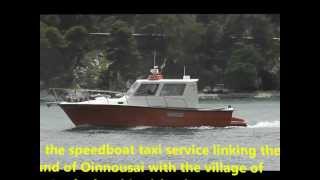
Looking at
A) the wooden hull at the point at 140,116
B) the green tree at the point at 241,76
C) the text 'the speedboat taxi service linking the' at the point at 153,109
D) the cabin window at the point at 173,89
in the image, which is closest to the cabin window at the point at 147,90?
the text 'the speedboat taxi service linking the' at the point at 153,109

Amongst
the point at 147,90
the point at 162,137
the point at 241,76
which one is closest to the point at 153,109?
the point at 147,90

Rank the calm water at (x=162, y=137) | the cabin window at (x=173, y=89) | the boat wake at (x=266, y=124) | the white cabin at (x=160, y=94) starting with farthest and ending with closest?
the boat wake at (x=266, y=124) < the cabin window at (x=173, y=89) < the white cabin at (x=160, y=94) < the calm water at (x=162, y=137)

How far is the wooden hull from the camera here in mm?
18484

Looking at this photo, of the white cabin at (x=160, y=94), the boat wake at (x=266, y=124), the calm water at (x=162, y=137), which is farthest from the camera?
the boat wake at (x=266, y=124)

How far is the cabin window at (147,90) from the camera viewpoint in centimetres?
1880

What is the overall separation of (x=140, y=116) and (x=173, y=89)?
1.22m

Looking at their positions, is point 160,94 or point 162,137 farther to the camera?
point 160,94

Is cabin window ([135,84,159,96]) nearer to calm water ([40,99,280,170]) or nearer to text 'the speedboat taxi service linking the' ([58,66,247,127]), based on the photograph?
text 'the speedboat taxi service linking the' ([58,66,247,127])

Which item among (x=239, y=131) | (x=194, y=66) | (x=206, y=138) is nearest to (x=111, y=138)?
(x=206, y=138)

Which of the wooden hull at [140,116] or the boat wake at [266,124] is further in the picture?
the boat wake at [266,124]

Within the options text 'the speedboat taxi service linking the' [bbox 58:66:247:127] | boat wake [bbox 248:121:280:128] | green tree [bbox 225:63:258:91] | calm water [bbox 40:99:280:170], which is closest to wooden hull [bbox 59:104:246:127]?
text 'the speedboat taxi service linking the' [bbox 58:66:247:127]

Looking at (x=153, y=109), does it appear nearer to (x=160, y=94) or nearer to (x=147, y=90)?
(x=160, y=94)

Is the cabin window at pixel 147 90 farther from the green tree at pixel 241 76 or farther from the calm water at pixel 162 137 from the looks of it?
the green tree at pixel 241 76

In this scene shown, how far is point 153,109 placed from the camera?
60.6 ft
